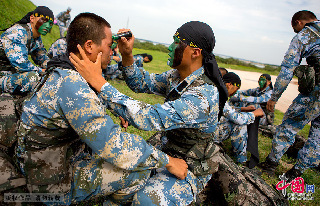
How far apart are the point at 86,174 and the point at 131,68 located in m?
1.57

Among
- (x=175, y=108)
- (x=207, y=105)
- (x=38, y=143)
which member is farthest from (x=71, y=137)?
(x=207, y=105)

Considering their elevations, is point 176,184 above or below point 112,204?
above

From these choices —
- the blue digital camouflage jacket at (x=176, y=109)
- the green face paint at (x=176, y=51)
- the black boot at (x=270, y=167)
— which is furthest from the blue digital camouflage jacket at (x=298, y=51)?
the green face paint at (x=176, y=51)

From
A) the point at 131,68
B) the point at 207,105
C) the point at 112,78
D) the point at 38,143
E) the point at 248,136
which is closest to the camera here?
the point at 38,143

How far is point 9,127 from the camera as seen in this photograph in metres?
1.83

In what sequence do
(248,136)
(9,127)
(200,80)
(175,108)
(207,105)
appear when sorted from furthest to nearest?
(248,136) < (200,80) < (207,105) < (175,108) < (9,127)

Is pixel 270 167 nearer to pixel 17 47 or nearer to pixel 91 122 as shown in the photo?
pixel 91 122

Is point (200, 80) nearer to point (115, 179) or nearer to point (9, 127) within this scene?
point (115, 179)

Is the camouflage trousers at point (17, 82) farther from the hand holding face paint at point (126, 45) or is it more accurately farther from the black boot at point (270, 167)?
the black boot at point (270, 167)

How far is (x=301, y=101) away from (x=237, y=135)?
4.70ft

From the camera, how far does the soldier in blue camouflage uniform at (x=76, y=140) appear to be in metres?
1.62

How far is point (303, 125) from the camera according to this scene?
166 inches

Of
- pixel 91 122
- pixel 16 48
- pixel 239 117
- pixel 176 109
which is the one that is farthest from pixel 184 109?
pixel 16 48

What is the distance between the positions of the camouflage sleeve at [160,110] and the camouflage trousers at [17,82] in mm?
3314
